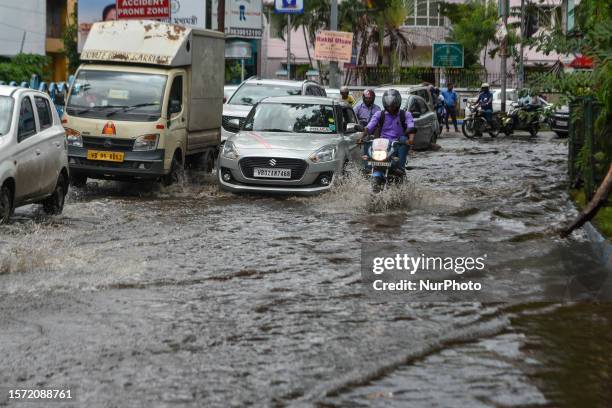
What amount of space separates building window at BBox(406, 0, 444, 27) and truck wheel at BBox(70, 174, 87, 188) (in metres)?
50.3

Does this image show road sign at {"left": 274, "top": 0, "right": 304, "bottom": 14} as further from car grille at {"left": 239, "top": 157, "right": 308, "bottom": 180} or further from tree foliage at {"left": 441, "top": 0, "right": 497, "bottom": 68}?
tree foliage at {"left": 441, "top": 0, "right": 497, "bottom": 68}

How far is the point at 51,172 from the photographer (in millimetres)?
13617

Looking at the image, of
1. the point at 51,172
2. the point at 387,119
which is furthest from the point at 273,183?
the point at 51,172

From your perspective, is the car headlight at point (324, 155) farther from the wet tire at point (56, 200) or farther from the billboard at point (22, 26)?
the billboard at point (22, 26)

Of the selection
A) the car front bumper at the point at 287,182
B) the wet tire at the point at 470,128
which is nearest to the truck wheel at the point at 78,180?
the car front bumper at the point at 287,182

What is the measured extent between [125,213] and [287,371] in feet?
28.3

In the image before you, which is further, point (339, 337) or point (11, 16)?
point (11, 16)

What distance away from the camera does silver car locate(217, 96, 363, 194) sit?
52.7ft

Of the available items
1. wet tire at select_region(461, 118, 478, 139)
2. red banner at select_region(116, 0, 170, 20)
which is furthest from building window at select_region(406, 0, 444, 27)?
red banner at select_region(116, 0, 170, 20)

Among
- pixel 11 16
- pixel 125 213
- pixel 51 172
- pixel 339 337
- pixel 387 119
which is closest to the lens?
pixel 339 337

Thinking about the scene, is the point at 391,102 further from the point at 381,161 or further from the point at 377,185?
the point at 377,185

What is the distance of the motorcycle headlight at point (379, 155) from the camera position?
49.6ft

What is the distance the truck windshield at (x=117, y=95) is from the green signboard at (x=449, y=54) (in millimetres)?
31237

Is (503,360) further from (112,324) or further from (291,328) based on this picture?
(112,324)
